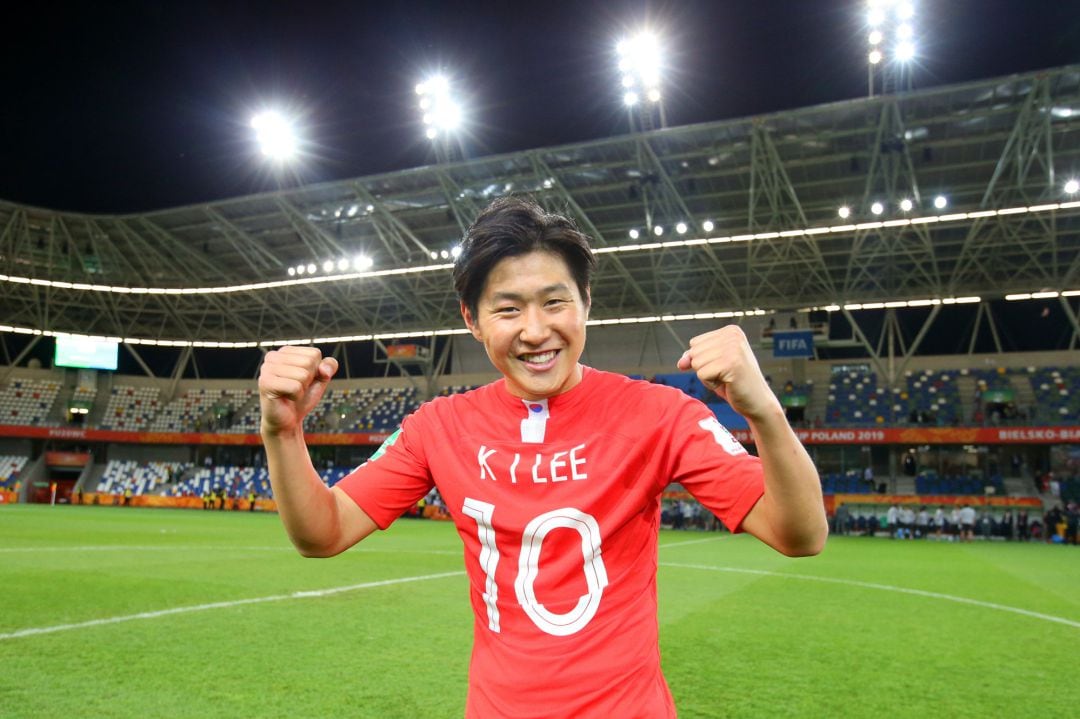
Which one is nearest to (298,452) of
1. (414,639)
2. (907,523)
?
(414,639)

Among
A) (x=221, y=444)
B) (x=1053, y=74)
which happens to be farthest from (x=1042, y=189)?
(x=221, y=444)

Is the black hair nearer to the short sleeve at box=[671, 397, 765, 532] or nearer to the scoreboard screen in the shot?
the short sleeve at box=[671, 397, 765, 532]

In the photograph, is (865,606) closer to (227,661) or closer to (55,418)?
(227,661)

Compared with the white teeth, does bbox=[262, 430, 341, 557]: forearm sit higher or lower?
lower

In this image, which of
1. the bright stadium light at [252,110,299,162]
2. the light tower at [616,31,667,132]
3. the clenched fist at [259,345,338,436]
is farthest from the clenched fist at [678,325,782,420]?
the bright stadium light at [252,110,299,162]

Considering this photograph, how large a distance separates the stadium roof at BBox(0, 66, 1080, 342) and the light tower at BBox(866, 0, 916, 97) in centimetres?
180

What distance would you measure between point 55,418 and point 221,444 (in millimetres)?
9814

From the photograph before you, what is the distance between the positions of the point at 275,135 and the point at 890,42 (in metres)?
21.8

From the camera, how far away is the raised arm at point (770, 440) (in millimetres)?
1672

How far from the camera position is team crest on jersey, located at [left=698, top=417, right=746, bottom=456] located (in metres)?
1.92

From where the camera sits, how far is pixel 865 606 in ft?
32.4

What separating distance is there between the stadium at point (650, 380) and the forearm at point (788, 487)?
91 centimetres

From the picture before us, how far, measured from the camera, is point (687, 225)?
1148 inches

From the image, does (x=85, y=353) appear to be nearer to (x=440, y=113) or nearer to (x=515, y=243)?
(x=440, y=113)
